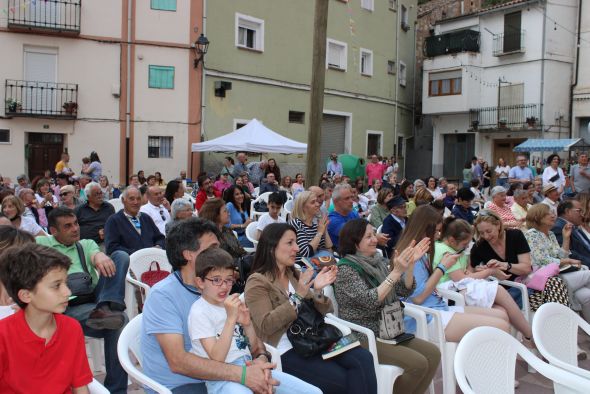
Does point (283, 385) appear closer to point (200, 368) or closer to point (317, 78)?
point (200, 368)

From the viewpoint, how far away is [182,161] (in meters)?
19.8

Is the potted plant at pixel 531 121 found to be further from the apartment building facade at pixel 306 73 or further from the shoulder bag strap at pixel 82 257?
the shoulder bag strap at pixel 82 257

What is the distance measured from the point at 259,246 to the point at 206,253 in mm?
906

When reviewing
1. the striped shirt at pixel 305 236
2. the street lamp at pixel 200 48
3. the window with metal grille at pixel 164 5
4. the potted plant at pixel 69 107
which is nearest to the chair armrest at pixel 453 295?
the striped shirt at pixel 305 236

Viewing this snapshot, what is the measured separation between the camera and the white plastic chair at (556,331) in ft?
11.4

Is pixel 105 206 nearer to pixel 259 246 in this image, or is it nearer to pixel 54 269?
pixel 259 246

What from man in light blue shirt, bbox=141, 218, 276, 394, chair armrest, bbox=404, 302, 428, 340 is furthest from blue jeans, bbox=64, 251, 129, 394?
chair armrest, bbox=404, 302, 428, 340

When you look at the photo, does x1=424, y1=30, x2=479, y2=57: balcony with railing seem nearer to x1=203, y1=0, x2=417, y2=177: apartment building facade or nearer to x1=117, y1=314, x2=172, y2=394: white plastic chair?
x1=203, y1=0, x2=417, y2=177: apartment building facade

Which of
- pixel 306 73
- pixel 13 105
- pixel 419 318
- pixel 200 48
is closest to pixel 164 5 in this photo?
pixel 200 48

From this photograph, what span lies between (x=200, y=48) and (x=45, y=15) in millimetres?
4632

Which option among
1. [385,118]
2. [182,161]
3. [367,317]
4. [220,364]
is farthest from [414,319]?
[385,118]

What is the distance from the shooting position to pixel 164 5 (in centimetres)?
1919

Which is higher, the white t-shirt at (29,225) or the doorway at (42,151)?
the doorway at (42,151)

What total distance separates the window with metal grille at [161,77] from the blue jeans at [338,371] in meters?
16.9
